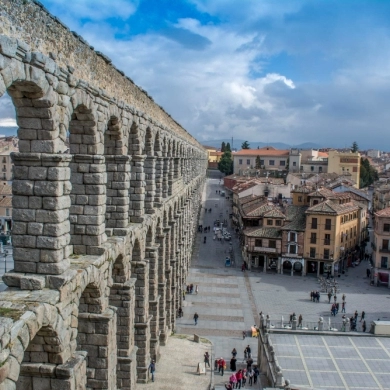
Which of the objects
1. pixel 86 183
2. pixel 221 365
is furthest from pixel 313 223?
pixel 86 183

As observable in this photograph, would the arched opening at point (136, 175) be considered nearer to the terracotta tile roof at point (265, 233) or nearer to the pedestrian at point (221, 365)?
the pedestrian at point (221, 365)

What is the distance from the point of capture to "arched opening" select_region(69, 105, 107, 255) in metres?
14.3

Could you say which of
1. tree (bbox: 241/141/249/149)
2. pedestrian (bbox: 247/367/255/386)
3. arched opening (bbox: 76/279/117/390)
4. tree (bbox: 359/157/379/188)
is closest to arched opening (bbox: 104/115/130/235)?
arched opening (bbox: 76/279/117/390)

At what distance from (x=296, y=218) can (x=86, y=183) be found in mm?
48281

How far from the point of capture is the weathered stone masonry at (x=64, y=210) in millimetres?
10484

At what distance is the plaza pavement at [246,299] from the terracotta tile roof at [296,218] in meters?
5.63

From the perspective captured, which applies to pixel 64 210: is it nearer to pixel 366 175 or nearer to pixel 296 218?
pixel 296 218

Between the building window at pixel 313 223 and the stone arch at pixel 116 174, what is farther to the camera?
the building window at pixel 313 223

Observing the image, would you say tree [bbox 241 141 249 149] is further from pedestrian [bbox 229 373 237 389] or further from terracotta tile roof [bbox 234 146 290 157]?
pedestrian [bbox 229 373 237 389]

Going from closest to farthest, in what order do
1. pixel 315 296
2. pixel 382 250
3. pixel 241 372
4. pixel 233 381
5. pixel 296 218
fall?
pixel 233 381 < pixel 241 372 < pixel 315 296 < pixel 382 250 < pixel 296 218

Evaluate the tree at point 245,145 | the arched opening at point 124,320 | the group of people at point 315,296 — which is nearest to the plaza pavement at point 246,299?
the group of people at point 315,296

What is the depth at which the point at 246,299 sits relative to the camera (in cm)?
4675

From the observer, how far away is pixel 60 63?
40.5 ft

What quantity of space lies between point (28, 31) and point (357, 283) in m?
50.1
